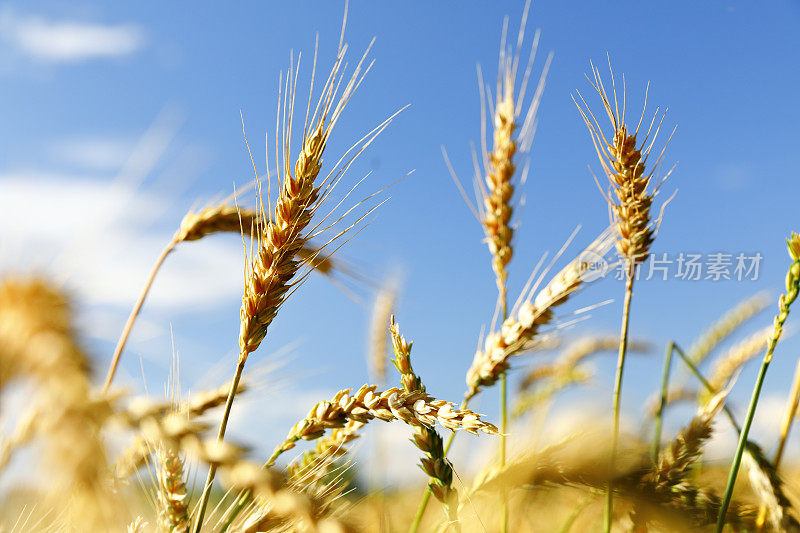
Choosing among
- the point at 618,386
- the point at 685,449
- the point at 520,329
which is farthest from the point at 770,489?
the point at 520,329

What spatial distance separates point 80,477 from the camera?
0.67 metres

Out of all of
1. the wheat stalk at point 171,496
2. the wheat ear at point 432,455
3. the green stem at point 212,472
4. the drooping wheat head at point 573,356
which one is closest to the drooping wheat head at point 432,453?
the wheat ear at point 432,455

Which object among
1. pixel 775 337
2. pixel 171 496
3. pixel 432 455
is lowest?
pixel 171 496

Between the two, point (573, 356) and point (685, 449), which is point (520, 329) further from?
point (573, 356)

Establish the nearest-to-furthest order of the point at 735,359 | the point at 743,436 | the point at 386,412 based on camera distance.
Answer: the point at 386,412
the point at 743,436
the point at 735,359

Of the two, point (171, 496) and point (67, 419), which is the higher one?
point (67, 419)

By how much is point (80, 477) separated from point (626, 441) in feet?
4.77

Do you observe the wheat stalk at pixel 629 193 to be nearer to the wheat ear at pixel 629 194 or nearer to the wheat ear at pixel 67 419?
the wheat ear at pixel 629 194

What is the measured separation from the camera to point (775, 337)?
Result: 4.68 feet

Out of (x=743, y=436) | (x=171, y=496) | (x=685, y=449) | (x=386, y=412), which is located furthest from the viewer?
(x=685, y=449)

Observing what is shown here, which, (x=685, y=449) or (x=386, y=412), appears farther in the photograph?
(x=685, y=449)

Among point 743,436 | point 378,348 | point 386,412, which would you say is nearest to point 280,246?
point 386,412

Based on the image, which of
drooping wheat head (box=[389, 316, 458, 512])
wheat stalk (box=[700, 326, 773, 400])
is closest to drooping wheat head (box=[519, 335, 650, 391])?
wheat stalk (box=[700, 326, 773, 400])

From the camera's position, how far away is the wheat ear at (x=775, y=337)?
55.3 inches
